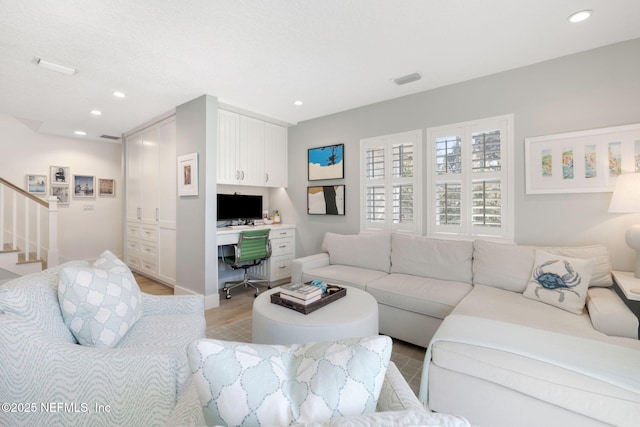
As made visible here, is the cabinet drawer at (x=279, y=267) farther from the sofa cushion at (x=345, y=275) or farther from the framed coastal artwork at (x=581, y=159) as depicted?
the framed coastal artwork at (x=581, y=159)

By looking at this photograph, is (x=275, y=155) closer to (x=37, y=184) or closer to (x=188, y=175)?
(x=188, y=175)

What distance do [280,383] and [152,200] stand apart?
14.4 ft

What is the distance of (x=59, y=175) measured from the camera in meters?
4.89

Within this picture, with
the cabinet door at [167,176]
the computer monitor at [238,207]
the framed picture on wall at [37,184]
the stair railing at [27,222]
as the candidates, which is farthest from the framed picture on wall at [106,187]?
the computer monitor at [238,207]

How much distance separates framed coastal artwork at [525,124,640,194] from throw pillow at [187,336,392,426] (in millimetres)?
2685

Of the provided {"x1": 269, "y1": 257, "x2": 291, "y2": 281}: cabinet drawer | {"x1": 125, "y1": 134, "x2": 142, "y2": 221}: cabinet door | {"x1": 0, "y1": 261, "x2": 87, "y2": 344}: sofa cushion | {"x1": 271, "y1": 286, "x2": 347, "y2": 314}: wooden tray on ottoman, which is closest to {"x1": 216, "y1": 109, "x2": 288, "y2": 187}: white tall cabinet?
{"x1": 269, "y1": 257, "x2": 291, "y2": 281}: cabinet drawer

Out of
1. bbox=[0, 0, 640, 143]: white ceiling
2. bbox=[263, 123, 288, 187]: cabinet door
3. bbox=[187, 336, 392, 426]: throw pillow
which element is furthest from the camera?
bbox=[263, 123, 288, 187]: cabinet door

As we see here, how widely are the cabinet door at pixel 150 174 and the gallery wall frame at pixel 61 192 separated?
5.92 feet

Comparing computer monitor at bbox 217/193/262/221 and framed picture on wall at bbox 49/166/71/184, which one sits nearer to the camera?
computer monitor at bbox 217/193/262/221

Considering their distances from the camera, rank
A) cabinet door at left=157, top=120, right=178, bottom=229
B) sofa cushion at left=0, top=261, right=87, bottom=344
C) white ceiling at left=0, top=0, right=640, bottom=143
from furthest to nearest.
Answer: cabinet door at left=157, top=120, right=178, bottom=229 < white ceiling at left=0, top=0, right=640, bottom=143 < sofa cushion at left=0, top=261, right=87, bottom=344

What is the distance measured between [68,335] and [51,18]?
209 cm

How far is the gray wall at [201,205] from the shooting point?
322 cm

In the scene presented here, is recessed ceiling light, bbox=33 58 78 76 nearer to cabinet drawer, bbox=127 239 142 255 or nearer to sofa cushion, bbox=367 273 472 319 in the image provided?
cabinet drawer, bbox=127 239 142 255

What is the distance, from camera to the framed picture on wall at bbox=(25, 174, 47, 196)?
458cm
